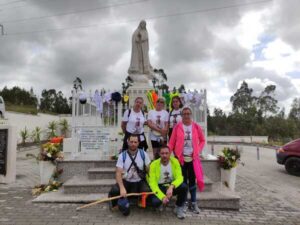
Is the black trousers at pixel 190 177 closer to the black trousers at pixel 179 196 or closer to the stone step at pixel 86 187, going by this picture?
the black trousers at pixel 179 196

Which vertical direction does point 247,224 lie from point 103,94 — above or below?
below

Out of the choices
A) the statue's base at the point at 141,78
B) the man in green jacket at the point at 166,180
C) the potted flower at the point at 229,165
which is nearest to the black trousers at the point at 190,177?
the man in green jacket at the point at 166,180

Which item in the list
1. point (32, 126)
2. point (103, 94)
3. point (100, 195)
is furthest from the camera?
point (32, 126)

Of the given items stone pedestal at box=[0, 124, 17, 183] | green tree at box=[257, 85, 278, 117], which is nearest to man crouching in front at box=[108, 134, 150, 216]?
stone pedestal at box=[0, 124, 17, 183]

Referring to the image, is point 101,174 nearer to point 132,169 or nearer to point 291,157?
point 132,169

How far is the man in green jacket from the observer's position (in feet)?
14.4

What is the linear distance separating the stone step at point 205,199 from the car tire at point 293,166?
16.7 feet

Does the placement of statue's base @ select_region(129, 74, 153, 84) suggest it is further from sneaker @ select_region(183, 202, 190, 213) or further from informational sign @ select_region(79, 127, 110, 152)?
sneaker @ select_region(183, 202, 190, 213)

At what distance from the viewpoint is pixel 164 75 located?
44.9 m

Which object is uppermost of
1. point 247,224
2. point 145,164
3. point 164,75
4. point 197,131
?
point 164,75

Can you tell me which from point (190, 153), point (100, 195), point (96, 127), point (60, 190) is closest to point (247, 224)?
point (190, 153)

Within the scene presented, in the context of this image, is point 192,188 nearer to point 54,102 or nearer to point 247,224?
point 247,224

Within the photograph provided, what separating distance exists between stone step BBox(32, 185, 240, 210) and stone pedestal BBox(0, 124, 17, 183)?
2288 mm

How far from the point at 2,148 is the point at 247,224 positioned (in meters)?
6.18
